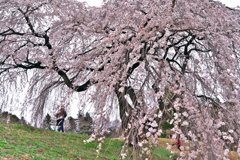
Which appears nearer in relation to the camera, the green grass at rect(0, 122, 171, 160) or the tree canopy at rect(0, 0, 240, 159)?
the tree canopy at rect(0, 0, 240, 159)

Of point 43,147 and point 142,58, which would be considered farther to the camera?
point 43,147

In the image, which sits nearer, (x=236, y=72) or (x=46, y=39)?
(x=236, y=72)

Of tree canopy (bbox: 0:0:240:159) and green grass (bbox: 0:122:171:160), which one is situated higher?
tree canopy (bbox: 0:0:240:159)

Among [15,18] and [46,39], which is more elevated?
[15,18]

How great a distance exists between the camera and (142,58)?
3.83 metres

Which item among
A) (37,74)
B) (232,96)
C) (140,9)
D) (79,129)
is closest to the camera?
(232,96)

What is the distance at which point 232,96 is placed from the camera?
390 centimetres

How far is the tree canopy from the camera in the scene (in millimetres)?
3277

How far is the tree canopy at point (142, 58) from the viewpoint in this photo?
3.28 m

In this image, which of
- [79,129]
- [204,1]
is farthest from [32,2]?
[79,129]

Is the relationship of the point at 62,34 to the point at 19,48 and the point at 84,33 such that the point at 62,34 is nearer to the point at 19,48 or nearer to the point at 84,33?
the point at 84,33

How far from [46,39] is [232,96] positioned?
5968mm

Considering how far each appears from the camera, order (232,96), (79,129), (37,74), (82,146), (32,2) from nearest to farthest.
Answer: (232,96) → (82,146) → (32,2) → (37,74) → (79,129)

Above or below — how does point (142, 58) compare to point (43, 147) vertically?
above
